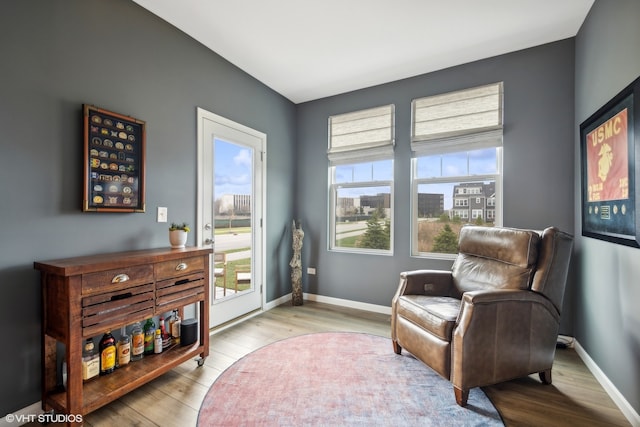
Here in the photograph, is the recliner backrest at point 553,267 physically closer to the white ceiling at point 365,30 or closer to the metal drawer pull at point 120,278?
the white ceiling at point 365,30

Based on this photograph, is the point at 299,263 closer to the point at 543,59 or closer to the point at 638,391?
the point at 638,391

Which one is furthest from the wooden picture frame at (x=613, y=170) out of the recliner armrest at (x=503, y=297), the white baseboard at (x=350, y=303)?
the white baseboard at (x=350, y=303)

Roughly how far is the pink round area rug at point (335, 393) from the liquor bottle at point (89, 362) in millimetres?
684

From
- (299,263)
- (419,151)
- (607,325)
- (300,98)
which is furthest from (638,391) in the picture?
(300,98)

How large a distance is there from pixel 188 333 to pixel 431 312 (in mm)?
1803

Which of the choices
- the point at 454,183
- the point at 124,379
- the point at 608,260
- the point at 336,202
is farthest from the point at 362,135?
the point at 124,379

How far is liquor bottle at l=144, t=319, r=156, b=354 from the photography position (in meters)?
2.00

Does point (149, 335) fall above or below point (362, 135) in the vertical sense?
below

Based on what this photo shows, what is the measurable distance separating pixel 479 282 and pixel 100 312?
2.57 metres

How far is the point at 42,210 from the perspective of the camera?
163 centimetres

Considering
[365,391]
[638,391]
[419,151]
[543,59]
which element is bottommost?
[365,391]

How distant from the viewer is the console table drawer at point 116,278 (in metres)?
1.49

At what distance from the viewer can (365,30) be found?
7.88 ft

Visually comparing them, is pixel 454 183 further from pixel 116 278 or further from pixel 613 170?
pixel 116 278
